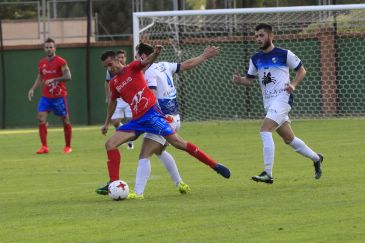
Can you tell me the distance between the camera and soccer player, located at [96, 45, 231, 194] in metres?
12.2

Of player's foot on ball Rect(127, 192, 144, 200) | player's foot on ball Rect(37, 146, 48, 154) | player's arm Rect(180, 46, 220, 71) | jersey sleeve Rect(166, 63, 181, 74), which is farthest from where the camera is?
player's foot on ball Rect(37, 146, 48, 154)

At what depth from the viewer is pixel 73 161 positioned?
18422mm

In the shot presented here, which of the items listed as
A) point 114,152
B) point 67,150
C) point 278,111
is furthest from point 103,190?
point 67,150

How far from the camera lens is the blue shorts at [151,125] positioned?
1224 centimetres

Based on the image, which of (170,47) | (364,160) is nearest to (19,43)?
(170,47)

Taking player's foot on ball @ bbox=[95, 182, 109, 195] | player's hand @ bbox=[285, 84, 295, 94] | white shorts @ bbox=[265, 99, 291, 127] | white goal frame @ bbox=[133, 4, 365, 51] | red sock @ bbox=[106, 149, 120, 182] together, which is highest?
white goal frame @ bbox=[133, 4, 365, 51]

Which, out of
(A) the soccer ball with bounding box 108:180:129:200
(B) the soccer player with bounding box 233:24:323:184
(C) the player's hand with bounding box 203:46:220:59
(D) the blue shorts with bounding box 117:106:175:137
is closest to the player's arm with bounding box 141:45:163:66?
(D) the blue shorts with bounding box 117:106:175:137

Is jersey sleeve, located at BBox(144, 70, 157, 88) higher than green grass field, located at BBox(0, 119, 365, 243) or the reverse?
higher

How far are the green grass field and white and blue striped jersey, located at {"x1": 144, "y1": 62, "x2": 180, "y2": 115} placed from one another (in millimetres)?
1039

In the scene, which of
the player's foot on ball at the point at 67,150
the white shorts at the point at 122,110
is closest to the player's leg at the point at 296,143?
the player's foot on ball at the point at 67,150

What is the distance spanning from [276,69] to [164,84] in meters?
1.47

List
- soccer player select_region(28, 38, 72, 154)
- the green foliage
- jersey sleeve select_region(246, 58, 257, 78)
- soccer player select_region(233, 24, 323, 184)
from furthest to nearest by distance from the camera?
the green foliage
soccer player select_region(28, 38, 72, 154)
jersey sleeve select_region(246, 58, 257, 78)
soccer player select_region(233, 24, 323, 184)

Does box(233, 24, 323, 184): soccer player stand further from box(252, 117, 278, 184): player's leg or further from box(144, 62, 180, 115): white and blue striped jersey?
box(144, 62, 180, 115): white and blue striped jersey

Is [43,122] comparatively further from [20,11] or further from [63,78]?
[20,11]
